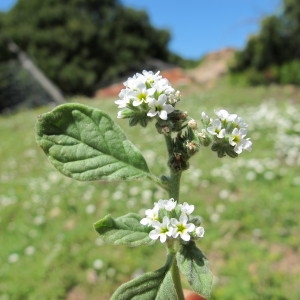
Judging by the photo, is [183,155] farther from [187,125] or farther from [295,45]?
[295,45]

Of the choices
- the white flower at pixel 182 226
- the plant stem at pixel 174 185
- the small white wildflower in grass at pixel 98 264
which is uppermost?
the small white wildflower in grass at pixel 98 264

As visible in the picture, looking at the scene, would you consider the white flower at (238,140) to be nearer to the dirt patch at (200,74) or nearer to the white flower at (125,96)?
the white flower at (125,96)

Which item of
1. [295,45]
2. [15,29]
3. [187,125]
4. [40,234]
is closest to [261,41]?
[295,45]

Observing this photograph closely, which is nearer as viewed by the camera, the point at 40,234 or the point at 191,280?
the point at 191,280

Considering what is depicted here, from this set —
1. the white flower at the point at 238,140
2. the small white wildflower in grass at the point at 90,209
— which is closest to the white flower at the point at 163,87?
the white flower at the point at 238,140

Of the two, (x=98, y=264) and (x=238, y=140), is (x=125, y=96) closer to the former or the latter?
(x=238, y=140)

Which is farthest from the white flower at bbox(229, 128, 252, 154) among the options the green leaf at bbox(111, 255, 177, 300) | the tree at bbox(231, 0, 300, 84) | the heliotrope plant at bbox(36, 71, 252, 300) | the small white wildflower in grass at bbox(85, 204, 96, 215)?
the tree at bbox(231, 0, 300, 84)
